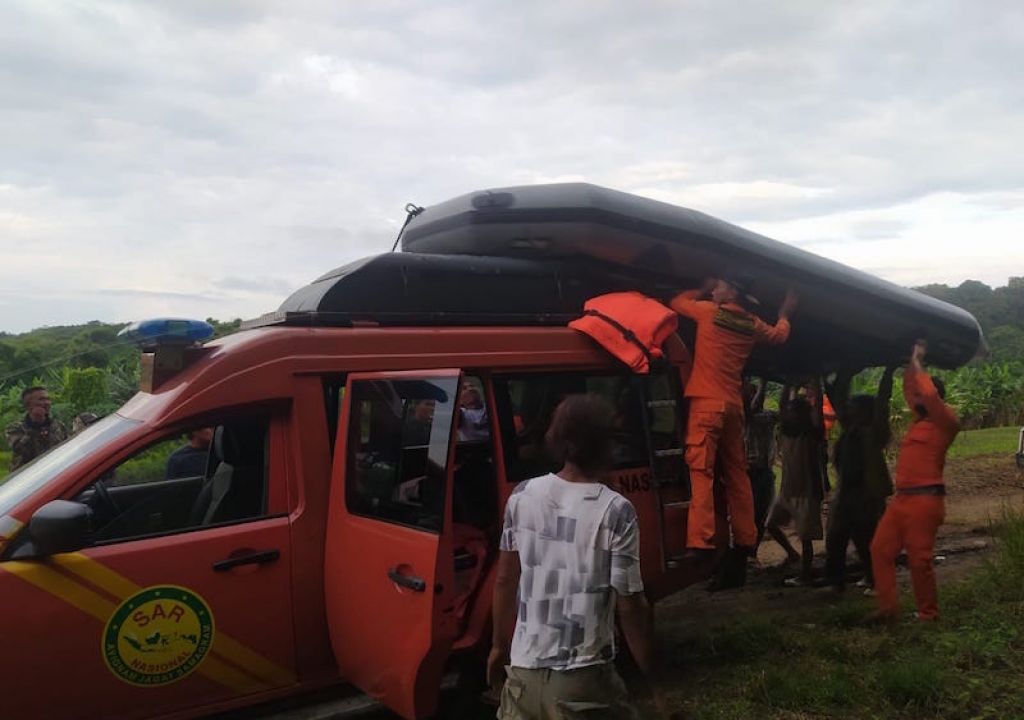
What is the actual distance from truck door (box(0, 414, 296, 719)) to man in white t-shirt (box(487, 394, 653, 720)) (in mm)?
1568

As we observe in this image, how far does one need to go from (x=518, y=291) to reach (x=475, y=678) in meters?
2.17

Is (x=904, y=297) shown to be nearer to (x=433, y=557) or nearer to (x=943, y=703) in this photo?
A: (x=943, y=703)

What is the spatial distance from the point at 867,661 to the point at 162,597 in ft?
12.0

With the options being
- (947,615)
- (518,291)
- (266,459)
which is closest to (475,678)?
(266,459)

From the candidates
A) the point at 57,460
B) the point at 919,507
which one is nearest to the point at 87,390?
the point at 57,460

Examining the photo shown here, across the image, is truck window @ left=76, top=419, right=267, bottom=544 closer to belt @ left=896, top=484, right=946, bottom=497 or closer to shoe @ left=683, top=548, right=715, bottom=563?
shoe @ left=683, top=548, right=715, bottom=563

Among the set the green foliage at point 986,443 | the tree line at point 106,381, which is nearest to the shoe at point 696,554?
the tree line at point 106,381

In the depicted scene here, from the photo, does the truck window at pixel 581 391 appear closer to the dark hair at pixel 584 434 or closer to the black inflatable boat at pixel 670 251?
the black inflatable boat at pixel 670 251

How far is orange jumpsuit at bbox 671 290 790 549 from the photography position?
192 inches

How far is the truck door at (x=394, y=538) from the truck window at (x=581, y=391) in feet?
2.47

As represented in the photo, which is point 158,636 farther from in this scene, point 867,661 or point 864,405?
point 864,405

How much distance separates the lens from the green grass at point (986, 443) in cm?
1473

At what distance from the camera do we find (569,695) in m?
2.44

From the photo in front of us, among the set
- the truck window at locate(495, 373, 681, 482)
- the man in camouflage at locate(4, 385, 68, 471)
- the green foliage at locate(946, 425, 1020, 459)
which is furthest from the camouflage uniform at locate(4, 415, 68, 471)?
the green foliage at locate(946, 425, 1020, 459)
